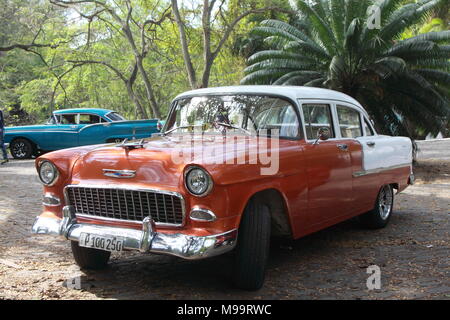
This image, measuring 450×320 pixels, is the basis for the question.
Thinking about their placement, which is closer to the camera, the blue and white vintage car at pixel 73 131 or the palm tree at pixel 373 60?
the palm tree at pixel 373 60

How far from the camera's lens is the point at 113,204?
4.33 metres

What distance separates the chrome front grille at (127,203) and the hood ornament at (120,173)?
0.35ft

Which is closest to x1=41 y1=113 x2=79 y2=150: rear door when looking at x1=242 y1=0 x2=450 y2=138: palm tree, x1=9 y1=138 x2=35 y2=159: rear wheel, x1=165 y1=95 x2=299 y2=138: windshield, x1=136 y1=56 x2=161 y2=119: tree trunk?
x1=9 y1=138 x2=35 y2=159: rear wheel

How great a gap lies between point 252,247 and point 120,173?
4.01 feet

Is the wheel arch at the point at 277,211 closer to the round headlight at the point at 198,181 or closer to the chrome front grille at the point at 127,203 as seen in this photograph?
the round headlight at the point at 198,181

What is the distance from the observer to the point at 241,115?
518 centimetres

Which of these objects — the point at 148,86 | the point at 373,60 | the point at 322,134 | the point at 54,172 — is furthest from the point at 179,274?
the point at 148,86

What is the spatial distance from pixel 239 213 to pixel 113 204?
108cm

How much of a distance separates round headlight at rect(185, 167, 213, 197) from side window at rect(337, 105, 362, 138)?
2457 millimetres

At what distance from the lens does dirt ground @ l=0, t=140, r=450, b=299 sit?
14.0 ft

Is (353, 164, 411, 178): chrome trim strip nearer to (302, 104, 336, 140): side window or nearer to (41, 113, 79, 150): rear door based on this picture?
(302, 104, 336, 140): side window

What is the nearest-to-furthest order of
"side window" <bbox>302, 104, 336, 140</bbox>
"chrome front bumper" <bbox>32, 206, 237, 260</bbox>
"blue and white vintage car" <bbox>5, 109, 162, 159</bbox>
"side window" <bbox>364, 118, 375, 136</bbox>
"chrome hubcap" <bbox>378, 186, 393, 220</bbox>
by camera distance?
1. "chrome front bumper" <bbox>32, 206, 237, 260</bbox>
2. "side window" <bbox>302, 104, 336, 140</bbox>
3. "side window" <bbox>364, 118, 375, 136</bbox>
4. "chrome hubcap" <bbox>378, 186, 393, 220</bbox>
5. "blue and white vintage car" <bbox>5, 109, 162, 159</bbox>

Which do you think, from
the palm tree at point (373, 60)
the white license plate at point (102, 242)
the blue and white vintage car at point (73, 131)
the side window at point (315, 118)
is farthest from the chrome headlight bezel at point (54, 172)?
the palm tree at point (373, 60)

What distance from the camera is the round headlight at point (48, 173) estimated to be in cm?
468
